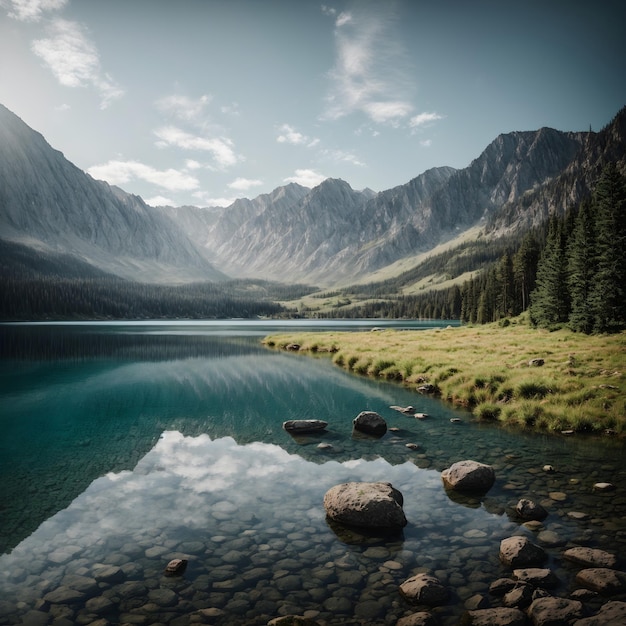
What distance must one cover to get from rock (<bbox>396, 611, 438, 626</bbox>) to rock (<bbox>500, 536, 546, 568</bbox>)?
9.83 ft

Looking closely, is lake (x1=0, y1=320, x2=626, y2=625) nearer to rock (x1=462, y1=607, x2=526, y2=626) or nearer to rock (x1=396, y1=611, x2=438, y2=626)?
rock (x1=396, y1=611, x2=438, y2=626)

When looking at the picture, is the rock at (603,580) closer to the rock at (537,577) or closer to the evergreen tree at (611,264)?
the rock at (537,577)

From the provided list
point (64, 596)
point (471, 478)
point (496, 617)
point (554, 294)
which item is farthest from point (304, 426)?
point (554, 294)

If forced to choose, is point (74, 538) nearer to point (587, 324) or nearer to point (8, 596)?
point (8, 596)

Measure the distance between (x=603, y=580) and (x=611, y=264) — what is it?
51.8m

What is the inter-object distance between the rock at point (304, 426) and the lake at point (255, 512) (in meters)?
0.71

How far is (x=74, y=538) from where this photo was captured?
11.2 metres

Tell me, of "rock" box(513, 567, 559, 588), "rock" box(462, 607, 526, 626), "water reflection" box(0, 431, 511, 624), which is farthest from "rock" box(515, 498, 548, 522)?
"rock" box(462, 607, 526, 626)

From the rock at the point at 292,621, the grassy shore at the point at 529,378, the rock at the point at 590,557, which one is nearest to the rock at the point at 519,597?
the rock at the point at 590,557

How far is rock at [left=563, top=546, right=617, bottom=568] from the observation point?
366 inches

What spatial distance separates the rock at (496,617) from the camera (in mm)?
7430

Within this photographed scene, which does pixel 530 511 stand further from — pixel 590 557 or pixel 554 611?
pixel 554 611

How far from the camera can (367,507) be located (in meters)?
11.7

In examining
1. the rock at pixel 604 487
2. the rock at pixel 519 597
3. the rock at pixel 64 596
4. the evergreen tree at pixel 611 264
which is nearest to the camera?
the rock at pixel 519 597
